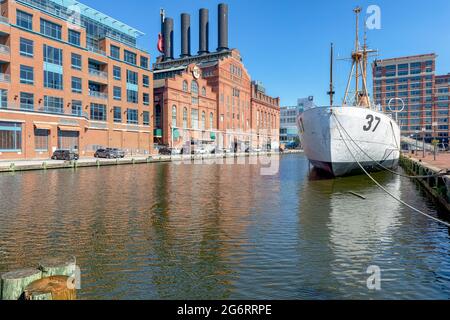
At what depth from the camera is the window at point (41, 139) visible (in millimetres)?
48281

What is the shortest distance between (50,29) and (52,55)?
4.35 m

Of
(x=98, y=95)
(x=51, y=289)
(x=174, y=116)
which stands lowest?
(x=51, y=289)

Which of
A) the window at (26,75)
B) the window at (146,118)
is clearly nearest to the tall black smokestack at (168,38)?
the window at (146,118)

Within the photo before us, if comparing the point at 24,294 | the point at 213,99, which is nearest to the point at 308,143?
the point at 24,294

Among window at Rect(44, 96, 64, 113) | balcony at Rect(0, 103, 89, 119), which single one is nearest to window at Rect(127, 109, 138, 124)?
balcony at Rect(0, 103, 89, 119)

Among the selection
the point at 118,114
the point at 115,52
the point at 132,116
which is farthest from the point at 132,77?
the point at 118,114

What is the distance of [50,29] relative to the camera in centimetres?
5247

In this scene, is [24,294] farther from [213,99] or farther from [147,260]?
[213,99]

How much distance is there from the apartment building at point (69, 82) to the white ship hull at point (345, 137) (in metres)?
38.3

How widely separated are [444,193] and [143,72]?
65.6 m

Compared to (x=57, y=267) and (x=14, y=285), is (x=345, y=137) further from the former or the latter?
(x=14, y=285)

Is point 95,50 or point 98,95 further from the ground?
point 95,50

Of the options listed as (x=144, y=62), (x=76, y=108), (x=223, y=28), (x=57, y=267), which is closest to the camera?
(x=57, y=267)

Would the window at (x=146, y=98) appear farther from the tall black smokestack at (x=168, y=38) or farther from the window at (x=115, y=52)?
the tall black smokestack at (x=168, y=38)
